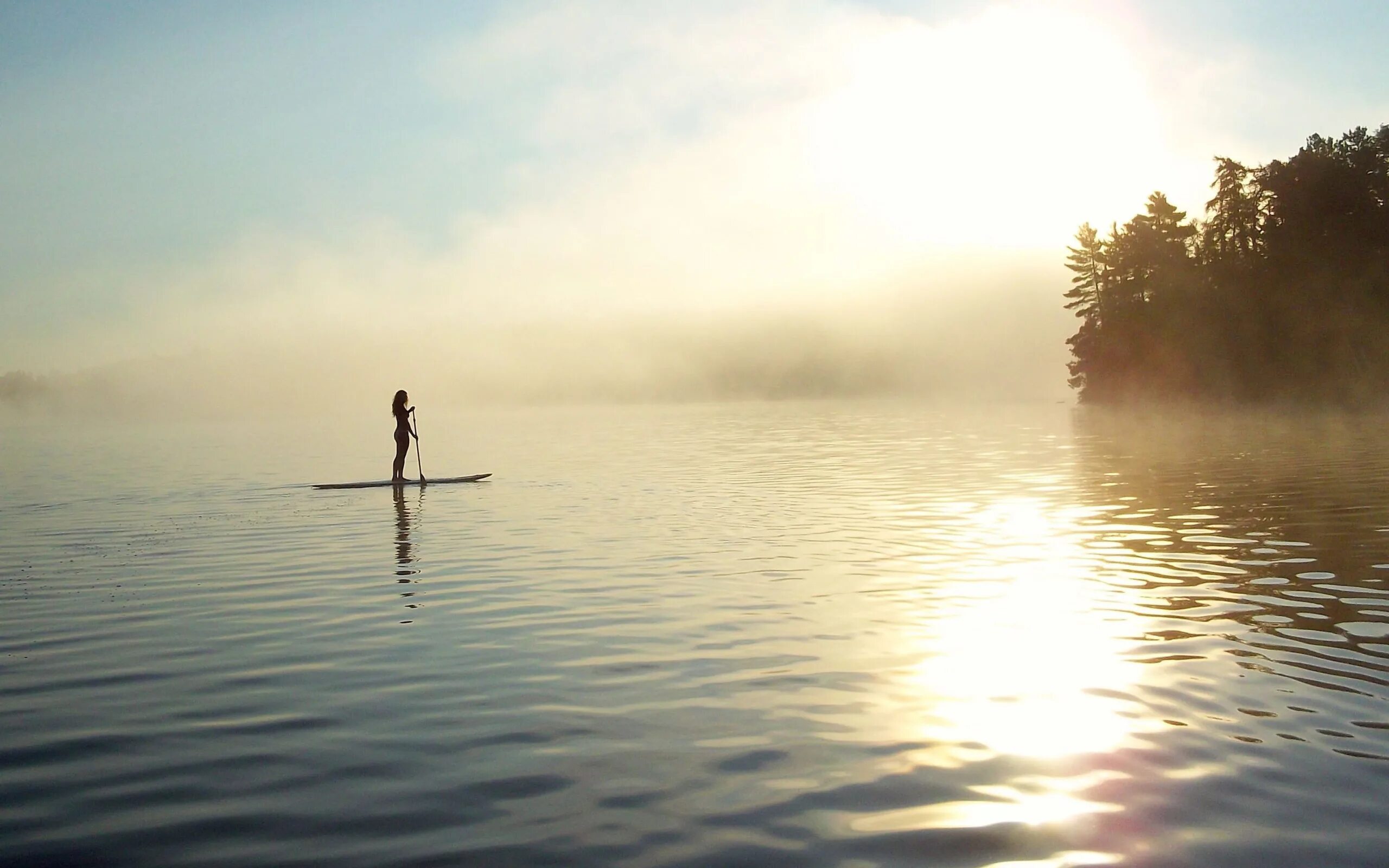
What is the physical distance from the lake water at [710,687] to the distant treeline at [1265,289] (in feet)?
211

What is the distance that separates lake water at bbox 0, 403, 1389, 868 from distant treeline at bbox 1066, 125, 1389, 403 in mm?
64238

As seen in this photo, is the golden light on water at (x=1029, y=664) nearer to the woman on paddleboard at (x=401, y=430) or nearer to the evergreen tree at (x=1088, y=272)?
the woman on paddleboard at (x=401, y=430)

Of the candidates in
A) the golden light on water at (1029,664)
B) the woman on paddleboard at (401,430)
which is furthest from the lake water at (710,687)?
the woman on paddleboard at (401,430)

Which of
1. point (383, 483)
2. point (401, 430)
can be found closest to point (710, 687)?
point (383, 483)

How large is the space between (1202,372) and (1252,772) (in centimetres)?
9828

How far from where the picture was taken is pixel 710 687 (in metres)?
10.4

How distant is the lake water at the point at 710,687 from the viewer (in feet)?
22.2

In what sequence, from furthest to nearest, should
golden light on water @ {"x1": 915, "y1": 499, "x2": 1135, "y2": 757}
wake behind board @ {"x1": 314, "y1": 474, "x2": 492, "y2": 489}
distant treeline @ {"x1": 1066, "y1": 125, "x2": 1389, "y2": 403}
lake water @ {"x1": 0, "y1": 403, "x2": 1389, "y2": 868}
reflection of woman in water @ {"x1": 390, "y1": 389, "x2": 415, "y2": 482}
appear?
distant treeline @ {"x1": 1066, "y1": 125, "x2": 1389, "y2": 403}
reflection of woman in water @ {"x1": 390, "y1": 389, "x2": 415, "y2": 482}
wake behind board @ {"x1": 314, "y1": 474, "x2": 492, "y2": 489}
golden light on water @ {"x1": 915, "y1": 499, "x2": 1135, "y2": 757}
lake water @ {"x1": 0, "y1": 403, "x2": 1389, "y2": 868}

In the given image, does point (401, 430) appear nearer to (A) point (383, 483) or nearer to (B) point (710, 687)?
(A) point (383, 483)

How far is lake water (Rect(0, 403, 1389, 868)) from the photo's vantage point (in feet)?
22.2

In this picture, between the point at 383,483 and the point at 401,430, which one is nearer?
the point at 383,483

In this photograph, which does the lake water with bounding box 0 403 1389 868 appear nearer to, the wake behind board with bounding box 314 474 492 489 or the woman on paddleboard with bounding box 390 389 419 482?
the wake behind board with bounding box 314 474 492 489

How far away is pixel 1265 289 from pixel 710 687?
3584 inches

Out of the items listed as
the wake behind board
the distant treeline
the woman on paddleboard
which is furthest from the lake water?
the distant treeline
